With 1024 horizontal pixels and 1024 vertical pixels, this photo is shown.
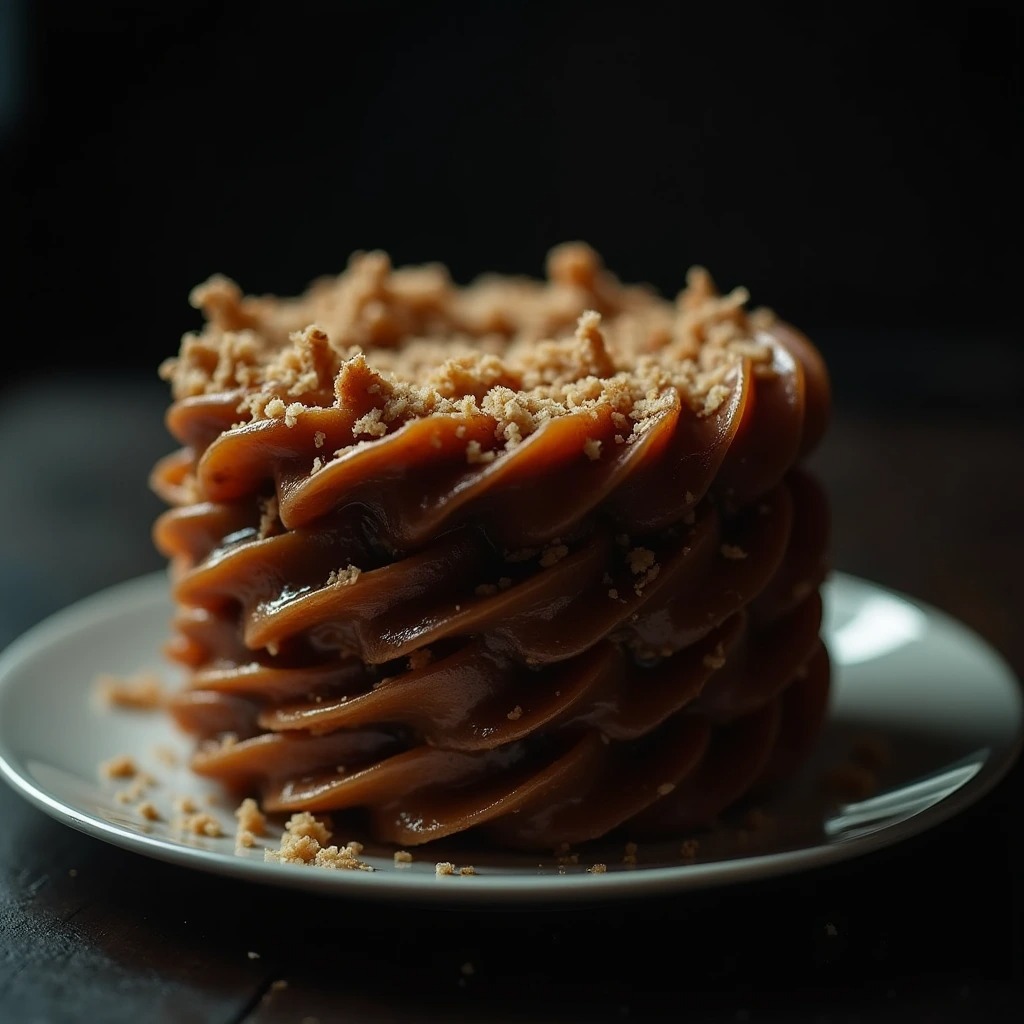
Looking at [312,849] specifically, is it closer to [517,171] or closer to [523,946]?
[523,946]

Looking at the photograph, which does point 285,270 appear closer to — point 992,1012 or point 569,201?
point 569,201

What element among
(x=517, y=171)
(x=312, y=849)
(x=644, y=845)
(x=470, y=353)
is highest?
(x=470, y=353)

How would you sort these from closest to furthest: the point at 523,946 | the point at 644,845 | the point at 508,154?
the point at 523,946 < the point at 644,845 < the point at 508,154

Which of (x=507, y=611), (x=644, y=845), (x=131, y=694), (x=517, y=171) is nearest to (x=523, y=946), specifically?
(x=644, y=845)

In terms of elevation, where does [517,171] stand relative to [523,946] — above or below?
above

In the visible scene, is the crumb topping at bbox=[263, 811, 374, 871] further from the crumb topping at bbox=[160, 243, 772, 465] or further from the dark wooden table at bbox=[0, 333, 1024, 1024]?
the crumb topping at bbox=[160, 243, 772, 465]

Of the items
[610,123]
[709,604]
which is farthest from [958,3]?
[709,604]

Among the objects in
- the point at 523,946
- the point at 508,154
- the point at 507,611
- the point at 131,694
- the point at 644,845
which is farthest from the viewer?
the point at 508,154
